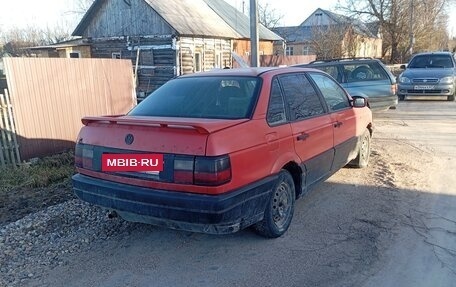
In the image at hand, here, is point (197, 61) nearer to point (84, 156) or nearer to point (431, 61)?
point (431, 61)

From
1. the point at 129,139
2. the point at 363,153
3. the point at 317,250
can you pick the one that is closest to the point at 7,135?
the point at 129,139

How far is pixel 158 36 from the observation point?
20844 mm

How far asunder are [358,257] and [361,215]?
96 centimetres

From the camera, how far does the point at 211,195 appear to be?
295cm

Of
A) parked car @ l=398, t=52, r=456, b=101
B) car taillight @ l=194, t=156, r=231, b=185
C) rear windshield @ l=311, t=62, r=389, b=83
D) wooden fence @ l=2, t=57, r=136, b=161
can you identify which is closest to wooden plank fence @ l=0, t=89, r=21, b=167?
wooden fence @ l=2, t=57, r=136, b=161

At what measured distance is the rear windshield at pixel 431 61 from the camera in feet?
47.0

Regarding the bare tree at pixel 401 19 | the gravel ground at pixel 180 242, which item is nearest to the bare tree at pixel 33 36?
the bare tree at pixel 401 19

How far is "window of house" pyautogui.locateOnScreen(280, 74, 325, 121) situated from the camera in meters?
3.92

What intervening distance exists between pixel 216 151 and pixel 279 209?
115cm

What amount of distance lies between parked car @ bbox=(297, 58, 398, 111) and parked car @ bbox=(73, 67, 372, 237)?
6184 mm

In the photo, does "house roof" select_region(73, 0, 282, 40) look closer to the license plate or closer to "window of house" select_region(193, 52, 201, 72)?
"window of house" select_region(193, 52, 201, 72)

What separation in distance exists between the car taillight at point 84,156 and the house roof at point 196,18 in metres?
17.3

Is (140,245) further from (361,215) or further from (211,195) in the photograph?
(361,215)

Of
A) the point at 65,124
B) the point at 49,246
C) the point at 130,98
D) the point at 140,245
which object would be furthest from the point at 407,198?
the point at 130,98
